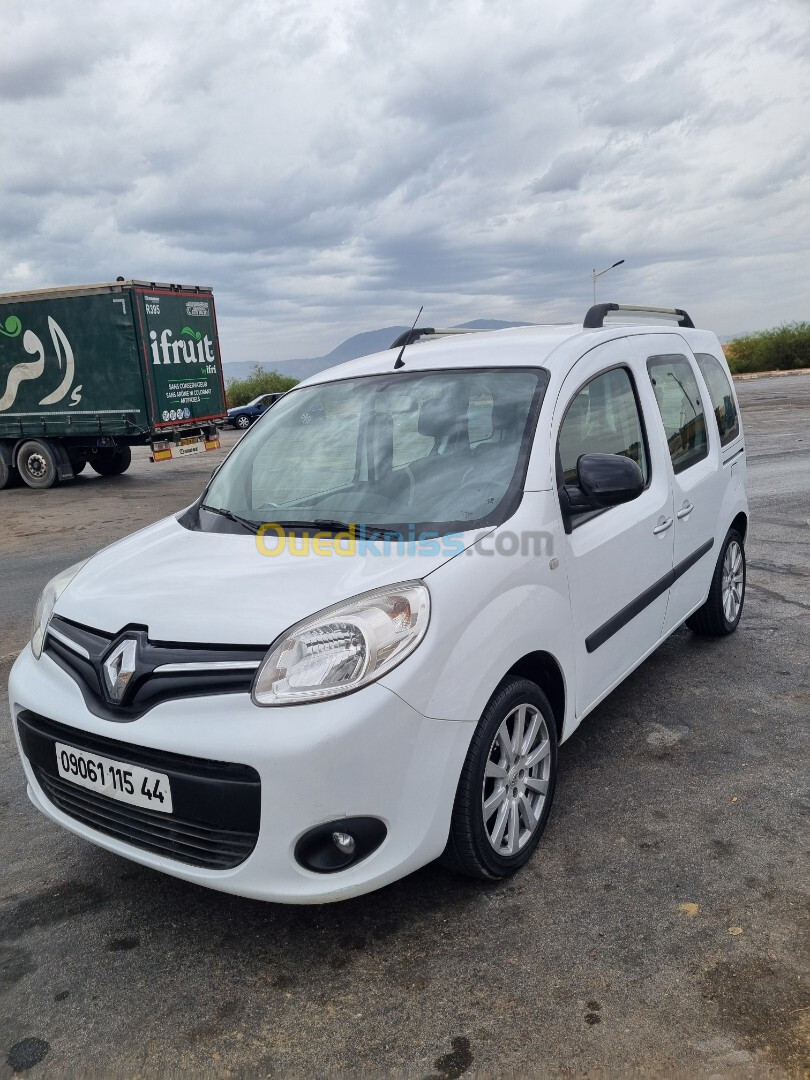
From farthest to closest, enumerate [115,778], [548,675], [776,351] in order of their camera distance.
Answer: [776,351]
[548,675]
[115,778]

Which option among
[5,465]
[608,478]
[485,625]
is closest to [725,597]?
[608,478]

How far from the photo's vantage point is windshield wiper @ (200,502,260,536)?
125 inches

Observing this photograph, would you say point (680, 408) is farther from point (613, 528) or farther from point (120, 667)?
point (120, 667)

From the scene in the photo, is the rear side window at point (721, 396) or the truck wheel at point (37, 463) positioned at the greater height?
the rear side window at point (721, 396)

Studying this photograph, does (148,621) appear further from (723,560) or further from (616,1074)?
(723,560)

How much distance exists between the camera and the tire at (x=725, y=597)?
4.82 metres

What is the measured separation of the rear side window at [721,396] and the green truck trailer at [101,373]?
11.6 m

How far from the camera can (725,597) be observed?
495 cm

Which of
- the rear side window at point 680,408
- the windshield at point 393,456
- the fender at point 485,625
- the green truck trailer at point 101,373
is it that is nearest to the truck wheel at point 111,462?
the green truck trailer at point 101,373

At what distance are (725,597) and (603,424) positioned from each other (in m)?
1.89

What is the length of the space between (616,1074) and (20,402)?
52.5 feet

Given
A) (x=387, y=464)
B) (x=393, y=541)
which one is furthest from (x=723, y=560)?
(x=393, y=541)

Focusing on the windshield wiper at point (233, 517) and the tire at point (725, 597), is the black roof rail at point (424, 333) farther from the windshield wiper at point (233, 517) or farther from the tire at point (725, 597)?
the tire at point (725, 597)

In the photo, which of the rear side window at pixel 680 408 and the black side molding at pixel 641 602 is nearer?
the black side molding at pixel 641 602
